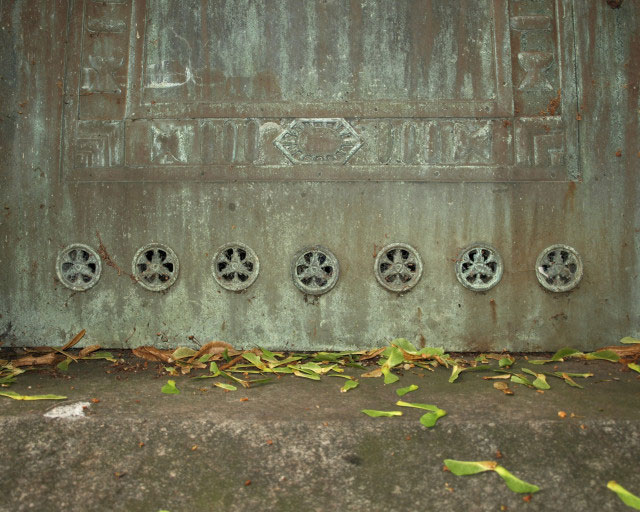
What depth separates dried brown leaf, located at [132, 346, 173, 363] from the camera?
305 cm

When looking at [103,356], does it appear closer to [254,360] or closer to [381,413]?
[254,360]

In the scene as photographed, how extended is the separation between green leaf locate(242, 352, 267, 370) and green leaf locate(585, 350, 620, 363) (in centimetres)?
170

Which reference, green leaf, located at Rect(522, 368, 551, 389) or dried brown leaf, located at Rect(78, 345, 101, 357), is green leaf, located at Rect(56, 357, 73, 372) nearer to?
dried brown leaf, located at Rect(78, 345, 101, 357)

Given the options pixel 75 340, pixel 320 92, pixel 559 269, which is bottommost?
pixel 75 340

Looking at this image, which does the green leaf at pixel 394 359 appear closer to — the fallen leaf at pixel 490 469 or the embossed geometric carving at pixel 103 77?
the fallen leaf at pixel 490 469

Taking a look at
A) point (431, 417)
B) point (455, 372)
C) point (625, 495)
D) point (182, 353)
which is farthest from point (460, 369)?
point (182, 353)

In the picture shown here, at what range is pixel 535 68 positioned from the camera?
3205mm

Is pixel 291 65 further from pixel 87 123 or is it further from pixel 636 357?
pixel 636 357

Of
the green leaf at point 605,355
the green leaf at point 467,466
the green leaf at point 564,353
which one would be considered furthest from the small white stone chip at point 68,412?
the green leaf at point 605,355

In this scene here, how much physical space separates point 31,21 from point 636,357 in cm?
376

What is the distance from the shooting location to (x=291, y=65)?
3.23 metres

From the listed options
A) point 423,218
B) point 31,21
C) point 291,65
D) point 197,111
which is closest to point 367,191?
point 423,218

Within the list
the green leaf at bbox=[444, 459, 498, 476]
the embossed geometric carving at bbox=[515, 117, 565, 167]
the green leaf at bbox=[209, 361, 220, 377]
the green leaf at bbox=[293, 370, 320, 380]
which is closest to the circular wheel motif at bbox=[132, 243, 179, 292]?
the green leaf at bbox=[209, 361, 220, 377]

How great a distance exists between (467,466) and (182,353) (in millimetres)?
1676
